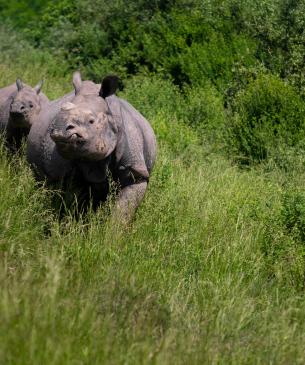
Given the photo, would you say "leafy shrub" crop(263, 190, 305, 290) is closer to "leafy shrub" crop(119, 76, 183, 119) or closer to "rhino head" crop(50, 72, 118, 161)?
"rhino head" crop(50, 72, 118, 161)

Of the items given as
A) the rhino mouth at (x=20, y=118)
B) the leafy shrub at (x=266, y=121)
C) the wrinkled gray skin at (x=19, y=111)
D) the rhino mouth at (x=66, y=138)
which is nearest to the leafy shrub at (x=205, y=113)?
the leafy shrub at (x=266, y=121)

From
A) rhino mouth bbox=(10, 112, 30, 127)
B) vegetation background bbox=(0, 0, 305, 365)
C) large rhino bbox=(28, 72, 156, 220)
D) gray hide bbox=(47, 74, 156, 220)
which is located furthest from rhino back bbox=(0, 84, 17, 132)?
gray hide bbox=(47, 74, 156, 220)

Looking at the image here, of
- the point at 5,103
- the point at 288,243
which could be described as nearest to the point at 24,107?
the point at 5,103

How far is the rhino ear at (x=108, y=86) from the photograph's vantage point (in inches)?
273

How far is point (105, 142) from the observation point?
6.72 meters

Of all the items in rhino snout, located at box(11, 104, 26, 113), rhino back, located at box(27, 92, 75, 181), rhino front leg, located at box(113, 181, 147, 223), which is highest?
rhino back, located at box(27, 92, 75, 181)

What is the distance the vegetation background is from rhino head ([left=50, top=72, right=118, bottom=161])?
589mm

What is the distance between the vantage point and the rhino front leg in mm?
7082

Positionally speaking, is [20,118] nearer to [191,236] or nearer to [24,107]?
[24,107]

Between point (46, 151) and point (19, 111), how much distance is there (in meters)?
2.73

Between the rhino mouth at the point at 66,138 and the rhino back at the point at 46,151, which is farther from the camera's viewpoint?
the rhino back at the point at 46,151

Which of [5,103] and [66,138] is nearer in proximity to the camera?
[66,138]

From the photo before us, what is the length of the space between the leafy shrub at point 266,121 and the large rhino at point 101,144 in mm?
5355

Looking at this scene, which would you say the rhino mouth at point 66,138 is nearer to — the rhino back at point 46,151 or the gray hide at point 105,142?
the gray hide at point 105,142
